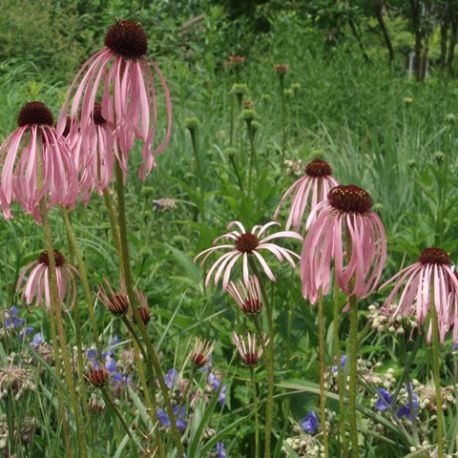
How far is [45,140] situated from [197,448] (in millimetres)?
586

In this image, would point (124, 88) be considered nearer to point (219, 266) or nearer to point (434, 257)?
point (434, 257)

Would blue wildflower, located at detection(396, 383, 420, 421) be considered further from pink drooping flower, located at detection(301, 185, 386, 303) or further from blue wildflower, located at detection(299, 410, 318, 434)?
pink drooping flower, located at detection(301, 185, 386, 303)

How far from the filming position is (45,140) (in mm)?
1120

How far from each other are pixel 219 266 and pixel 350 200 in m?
0.97

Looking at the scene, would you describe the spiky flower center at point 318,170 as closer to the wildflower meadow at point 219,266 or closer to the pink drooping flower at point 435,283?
the wildflower meadow at point 219,266

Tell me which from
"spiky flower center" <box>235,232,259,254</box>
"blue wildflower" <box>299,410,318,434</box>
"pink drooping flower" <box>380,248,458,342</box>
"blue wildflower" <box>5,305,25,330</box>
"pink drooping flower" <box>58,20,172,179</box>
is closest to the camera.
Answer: "pink drooping flower" <box>58,20,172,179</box>

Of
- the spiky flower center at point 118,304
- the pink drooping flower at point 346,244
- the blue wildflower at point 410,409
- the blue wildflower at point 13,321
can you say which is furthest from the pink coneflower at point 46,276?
the blue wildflower at point 410,409

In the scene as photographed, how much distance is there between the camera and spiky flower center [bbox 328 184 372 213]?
1114 mm

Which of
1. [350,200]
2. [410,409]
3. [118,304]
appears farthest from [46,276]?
[410,409]

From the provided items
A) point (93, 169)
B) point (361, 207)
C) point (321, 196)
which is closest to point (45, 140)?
point (93, 169)

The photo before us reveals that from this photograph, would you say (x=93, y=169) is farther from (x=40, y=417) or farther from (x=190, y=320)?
(x=190, y=320)

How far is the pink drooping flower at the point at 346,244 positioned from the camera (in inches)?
42.4

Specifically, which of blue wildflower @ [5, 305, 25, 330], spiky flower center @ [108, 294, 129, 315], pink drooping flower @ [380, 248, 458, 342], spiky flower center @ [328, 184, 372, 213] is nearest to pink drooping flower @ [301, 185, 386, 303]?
spiky flower center @ [328, 184, 372, 213]

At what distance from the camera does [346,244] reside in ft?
3.67
